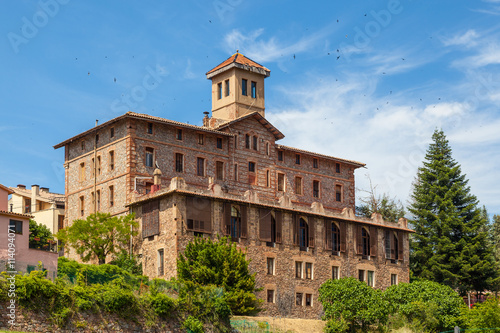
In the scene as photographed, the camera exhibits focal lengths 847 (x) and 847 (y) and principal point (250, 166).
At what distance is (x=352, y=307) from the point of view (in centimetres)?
5425

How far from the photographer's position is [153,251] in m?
56.7

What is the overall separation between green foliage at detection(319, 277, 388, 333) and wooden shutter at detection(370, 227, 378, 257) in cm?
1064

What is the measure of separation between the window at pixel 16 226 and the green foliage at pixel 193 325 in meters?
10.4

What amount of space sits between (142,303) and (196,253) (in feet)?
25.3

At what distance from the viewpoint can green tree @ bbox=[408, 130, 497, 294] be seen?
237ft

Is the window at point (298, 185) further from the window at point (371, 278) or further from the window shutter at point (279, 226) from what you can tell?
the window shutter at point (279, 226)

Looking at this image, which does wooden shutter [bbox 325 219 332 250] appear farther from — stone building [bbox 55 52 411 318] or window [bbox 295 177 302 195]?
window [bbox 295 177 302 195]

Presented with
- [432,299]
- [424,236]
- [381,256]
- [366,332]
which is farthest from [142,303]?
[424,236]

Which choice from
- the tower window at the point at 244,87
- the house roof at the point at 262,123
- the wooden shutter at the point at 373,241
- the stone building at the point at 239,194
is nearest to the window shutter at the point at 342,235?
the stone building at the point at 239,194

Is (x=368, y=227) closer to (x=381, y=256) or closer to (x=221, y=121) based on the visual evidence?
(x=381, y=256)

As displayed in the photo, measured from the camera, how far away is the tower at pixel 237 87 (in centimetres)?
6931

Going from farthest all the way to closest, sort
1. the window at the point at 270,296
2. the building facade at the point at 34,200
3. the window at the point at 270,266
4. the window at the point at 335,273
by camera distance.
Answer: the building facade at the point at 34,200
the window at the point at 335,273
the window at the point at 270,266
the window at the point at 270,296

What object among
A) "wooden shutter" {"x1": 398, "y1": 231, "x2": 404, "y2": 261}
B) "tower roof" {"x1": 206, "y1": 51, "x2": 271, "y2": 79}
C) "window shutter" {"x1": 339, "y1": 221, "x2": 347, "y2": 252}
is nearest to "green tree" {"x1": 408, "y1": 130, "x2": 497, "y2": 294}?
"wooden shutter" {"x1": 398, "y1": 231, "x2": 404, "y2": 261}

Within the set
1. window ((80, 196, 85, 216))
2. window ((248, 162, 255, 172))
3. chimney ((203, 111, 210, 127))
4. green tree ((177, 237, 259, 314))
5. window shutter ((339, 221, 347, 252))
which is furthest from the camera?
chimney ((203, 111, 210, 127))
